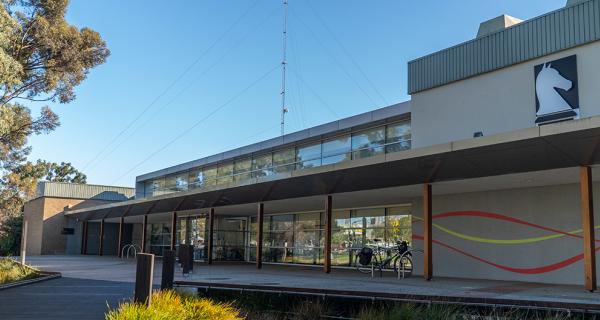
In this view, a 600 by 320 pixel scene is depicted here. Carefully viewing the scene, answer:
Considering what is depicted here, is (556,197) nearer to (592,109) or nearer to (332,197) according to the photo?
(592,109)

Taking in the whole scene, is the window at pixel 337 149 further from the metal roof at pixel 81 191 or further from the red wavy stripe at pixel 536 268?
the metal roof at pixel 81 191

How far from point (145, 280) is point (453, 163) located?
8.66 meters

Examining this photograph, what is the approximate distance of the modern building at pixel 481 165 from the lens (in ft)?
43.3

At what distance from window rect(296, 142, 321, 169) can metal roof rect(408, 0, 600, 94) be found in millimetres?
6641

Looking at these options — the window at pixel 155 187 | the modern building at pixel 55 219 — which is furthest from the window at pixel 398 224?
the modern building at pixel 55 219

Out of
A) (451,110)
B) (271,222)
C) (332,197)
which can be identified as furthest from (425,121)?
(271,222)

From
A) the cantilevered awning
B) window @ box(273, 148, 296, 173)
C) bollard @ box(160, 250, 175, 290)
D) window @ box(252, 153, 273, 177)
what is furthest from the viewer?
window @ box(252, 153, 273, 177)

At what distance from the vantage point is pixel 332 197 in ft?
69.1

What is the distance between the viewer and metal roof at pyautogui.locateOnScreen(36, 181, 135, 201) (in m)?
45.0

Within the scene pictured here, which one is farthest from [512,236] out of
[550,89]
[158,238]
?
[158,238]

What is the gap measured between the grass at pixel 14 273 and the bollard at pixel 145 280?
444 inches

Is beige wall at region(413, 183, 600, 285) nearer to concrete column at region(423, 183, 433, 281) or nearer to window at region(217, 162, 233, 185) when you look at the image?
concrete column at region(423, 183, 433, 281)

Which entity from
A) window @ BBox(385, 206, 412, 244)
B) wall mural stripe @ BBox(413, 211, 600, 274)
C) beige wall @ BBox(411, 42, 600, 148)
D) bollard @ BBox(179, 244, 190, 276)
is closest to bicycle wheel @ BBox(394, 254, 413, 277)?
wall mural stripe @ BBox(413, 211, 600, 274)

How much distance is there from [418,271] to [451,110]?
18.6ft
